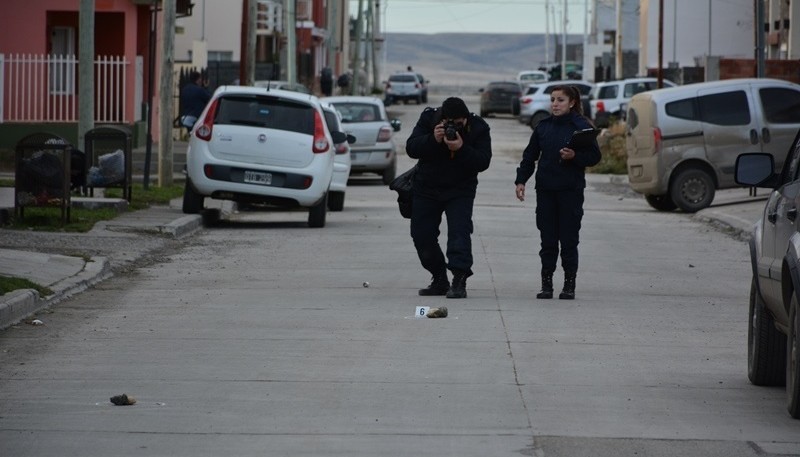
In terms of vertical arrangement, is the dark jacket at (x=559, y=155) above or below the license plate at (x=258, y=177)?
above

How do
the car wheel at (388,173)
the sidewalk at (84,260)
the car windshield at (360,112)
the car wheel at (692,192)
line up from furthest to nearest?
the car wheel at (388,173) < the car windshield at (360,112) < the car wheel at (692,192) < the sidewalk at (84,260)

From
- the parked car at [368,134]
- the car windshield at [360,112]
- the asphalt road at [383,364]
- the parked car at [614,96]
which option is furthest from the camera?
Result: the parked car at [614,96]

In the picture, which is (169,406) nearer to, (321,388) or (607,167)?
(321,388)

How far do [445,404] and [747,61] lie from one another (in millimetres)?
34355

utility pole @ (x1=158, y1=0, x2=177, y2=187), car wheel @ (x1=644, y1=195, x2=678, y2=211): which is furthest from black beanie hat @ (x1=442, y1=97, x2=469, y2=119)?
car wheel @ (x1=644, y1=195, x2=678, y2=211)

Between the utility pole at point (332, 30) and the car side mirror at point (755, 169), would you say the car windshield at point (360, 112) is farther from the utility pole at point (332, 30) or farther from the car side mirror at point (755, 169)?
the utility pole at point (332, 30)

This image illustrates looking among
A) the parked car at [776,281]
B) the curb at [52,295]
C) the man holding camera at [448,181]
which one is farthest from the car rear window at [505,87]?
the parked car at [776,281]

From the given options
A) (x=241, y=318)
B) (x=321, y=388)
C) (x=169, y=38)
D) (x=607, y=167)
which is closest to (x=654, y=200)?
(x=169, y=38)

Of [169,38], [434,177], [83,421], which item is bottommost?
[83,421]

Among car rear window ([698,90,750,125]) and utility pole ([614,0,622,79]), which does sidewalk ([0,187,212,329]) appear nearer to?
car rear window ([698,90,750,125])

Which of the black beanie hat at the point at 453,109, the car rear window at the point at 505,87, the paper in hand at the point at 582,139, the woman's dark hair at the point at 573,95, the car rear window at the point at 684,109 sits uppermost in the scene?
the car rear window at the point at 505,87

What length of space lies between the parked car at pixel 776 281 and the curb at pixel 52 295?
5.19 meters

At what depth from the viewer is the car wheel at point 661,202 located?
25781 mm

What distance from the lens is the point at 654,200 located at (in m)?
26.2
